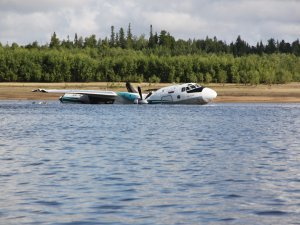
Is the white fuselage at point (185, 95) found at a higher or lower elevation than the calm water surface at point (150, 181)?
higher

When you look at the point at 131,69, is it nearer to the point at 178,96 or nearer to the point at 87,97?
the point at 87,97

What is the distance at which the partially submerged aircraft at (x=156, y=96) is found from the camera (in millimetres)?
87500

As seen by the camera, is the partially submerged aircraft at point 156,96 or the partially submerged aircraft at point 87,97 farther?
the partially submerged aircraft at point 87,97

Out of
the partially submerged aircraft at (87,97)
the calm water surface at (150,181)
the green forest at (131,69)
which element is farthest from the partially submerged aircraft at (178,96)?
the green forest at (131,69)

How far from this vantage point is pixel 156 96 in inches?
3580

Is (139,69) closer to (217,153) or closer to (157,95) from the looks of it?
(157,95)

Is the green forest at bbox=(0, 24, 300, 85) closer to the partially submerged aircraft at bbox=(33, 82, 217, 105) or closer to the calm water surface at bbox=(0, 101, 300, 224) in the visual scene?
the partially submerged aircraft at bbox=(33, 82, 217, 105)

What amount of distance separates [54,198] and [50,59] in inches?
5941

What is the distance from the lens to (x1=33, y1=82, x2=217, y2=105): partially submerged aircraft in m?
87.5

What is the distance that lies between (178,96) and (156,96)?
128 inches

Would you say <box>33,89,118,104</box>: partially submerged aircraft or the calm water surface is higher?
<box>33,89,118,104</box>: partially submerged aircraft

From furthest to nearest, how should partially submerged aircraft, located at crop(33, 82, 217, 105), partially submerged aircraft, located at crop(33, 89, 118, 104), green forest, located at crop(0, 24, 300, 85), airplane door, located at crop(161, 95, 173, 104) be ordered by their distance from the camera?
green forest, located at crop(0, 24, 300, 85)
partially submerged aircraft, located at crop(33, 89, 118, 104)
airplane door, located at crop(161, 95, 173, 104)
partially submerged aircraft, located at crop(33, 82, 217, 105)

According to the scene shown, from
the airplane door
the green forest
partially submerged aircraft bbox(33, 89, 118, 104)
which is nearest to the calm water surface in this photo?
the airplane door

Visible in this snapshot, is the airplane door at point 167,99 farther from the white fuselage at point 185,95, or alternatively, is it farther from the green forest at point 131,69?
the green forest at point 131,69
